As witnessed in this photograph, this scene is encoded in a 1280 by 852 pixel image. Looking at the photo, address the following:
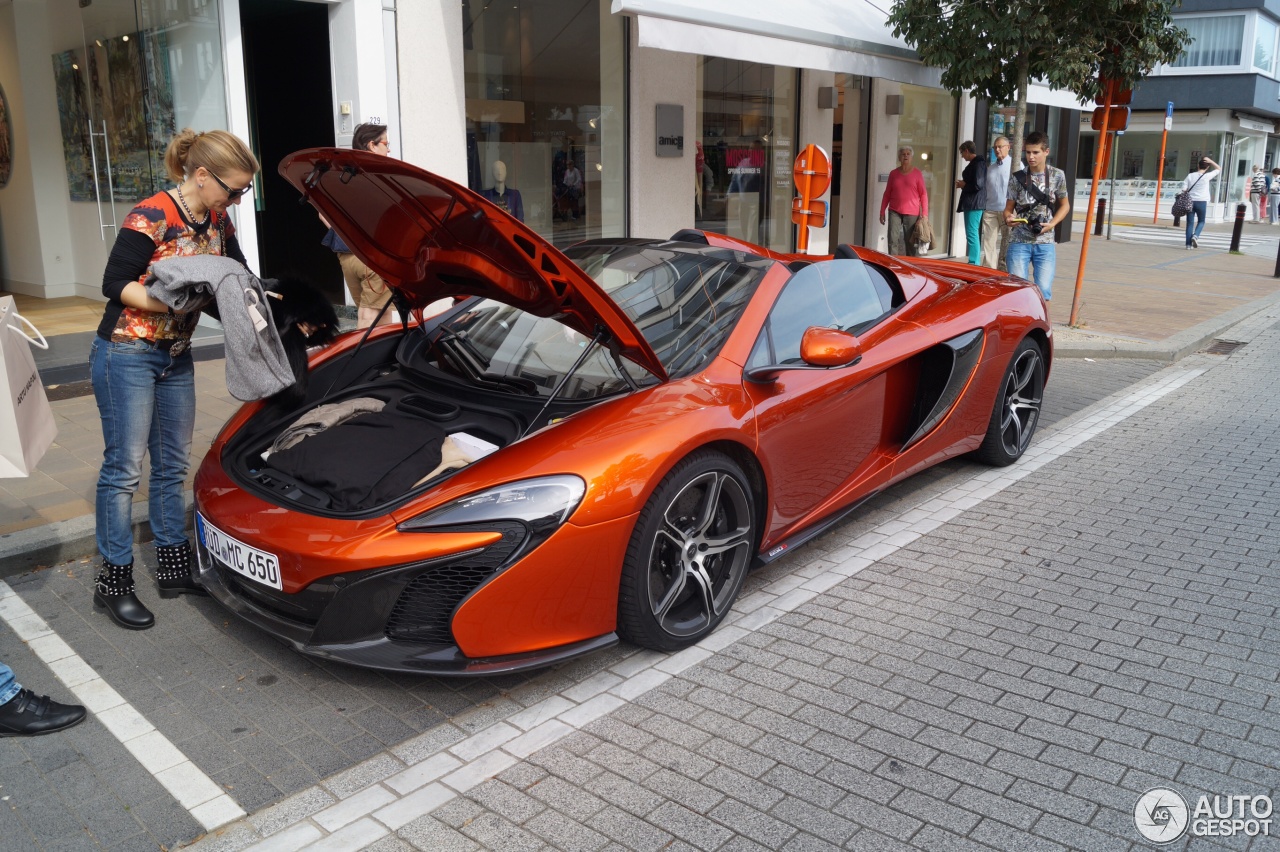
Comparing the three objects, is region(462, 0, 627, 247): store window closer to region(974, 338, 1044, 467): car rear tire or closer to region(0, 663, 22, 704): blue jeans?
region(974, 338, 1044, 467): car rear tire

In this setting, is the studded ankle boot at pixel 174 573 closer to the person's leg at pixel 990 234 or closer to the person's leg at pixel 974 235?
the person's leg at pixel 990 234

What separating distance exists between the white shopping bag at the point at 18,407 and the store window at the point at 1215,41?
1720 inches

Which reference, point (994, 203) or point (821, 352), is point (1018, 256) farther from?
point (821, 352)

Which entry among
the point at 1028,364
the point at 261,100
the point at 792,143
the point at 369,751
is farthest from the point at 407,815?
the point at 792,143

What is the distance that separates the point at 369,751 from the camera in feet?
9.99

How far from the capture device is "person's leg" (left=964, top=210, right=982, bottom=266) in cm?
1363

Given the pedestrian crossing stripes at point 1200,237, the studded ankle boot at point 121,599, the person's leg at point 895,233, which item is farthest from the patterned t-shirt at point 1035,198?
the pedestrian crossing stripes at point 1200,237

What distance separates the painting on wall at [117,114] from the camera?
9102 mm

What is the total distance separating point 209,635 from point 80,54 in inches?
336

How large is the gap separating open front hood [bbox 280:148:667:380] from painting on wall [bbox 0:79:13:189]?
9.41 meters

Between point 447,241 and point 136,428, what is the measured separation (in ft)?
4.45

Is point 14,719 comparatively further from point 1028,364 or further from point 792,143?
point 792,143

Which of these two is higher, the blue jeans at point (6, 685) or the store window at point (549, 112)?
the store window at point (549, 112)

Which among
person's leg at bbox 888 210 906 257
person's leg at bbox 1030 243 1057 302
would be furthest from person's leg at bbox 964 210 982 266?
person's leg at bbox 1030 243 1057 302
